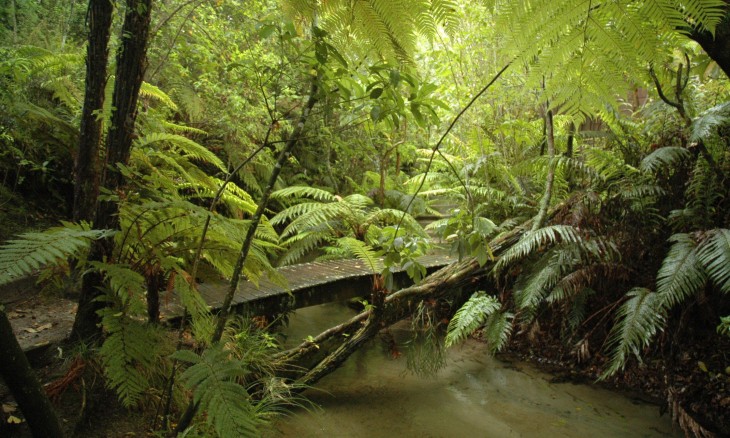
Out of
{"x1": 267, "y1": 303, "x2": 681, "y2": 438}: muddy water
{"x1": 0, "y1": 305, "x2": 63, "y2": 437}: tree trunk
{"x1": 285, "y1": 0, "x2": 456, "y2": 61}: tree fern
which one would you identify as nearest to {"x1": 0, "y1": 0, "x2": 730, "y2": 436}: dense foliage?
{"x1": 285, "y1": 0, "x2": 456, "y2": 61}: tree fern

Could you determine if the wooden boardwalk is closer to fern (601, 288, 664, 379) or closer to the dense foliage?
the dense foliage

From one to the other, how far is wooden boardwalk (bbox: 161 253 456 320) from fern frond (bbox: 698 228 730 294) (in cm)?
254

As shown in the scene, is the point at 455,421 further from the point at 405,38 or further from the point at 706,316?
the point at 405,38

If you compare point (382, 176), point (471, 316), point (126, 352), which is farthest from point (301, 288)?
point (382, 176)

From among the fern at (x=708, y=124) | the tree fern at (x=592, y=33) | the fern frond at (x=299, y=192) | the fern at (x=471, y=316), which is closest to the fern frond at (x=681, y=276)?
the fern at (x=708, y=124)

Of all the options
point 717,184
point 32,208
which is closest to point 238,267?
point 32,208

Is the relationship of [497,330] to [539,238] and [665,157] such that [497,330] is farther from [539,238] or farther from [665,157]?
[665,157]

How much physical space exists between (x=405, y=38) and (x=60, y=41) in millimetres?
5762

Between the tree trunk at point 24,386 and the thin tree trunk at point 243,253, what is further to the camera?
the thin tree trunk at point 243,253

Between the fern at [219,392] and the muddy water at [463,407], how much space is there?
148 cm

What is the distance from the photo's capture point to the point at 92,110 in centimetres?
211

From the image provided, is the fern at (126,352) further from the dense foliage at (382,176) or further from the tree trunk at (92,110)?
the tree trunk at (92,110)

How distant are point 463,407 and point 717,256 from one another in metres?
2.07

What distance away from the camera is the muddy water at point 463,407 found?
2.85m
